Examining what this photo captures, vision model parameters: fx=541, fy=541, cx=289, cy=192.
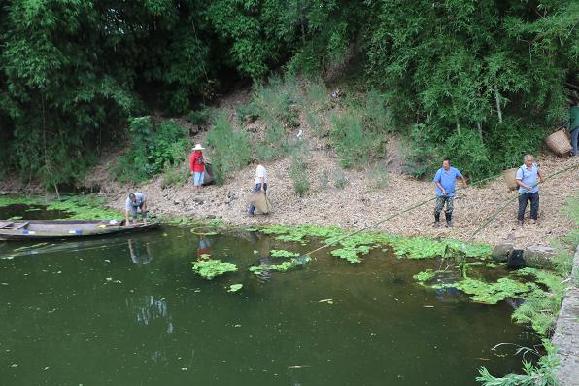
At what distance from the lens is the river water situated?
6.51 m

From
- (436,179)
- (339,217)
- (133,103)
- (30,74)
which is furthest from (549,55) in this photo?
(30,74)

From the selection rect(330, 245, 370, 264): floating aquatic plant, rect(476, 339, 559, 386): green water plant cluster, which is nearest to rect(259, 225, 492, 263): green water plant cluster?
rect(330, 245, 370, 264): floating aquatic plant

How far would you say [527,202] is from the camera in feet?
35.2

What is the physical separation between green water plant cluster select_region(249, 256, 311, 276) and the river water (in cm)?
18

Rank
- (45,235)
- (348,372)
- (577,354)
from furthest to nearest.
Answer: (45,235), (348,372), (577,354)

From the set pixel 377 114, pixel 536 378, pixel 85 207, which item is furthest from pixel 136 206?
pixel 536 378

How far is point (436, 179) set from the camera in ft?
36.8

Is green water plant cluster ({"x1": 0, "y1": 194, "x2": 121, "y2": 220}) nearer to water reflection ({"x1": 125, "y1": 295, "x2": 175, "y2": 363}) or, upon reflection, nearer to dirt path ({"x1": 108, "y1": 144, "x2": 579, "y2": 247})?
dirt path ({"x1": 108, "y1": 144, "x2": 579, "y2": 247})

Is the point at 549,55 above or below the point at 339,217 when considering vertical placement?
above

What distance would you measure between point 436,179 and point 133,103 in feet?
33.3

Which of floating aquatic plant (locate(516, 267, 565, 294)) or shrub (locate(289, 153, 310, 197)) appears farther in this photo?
shrub (locate(289, 153, 310, 197))

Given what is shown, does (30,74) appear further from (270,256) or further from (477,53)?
(477,53)

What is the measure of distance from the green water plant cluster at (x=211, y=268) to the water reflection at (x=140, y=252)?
1.24 meters

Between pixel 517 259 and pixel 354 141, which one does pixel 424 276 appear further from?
pixel 354 141
